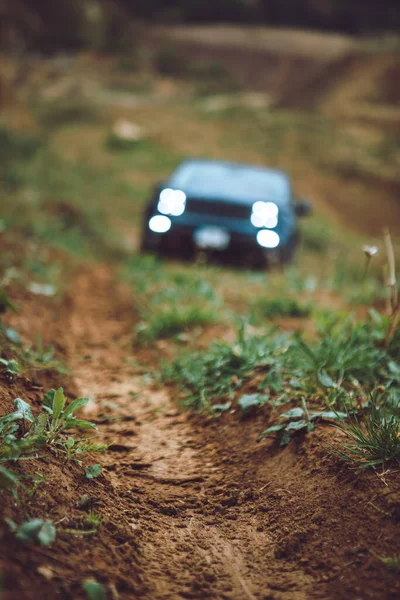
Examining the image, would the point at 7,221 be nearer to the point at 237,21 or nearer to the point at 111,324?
the point at 111,324

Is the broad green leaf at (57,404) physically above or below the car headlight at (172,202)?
above

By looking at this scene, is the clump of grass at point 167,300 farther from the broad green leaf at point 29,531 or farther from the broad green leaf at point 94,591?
the broad green leaf at point 94,591

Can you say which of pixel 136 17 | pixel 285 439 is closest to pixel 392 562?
pixel 285 439

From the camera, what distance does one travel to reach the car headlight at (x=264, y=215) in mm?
6391

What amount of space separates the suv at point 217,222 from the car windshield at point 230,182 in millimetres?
13

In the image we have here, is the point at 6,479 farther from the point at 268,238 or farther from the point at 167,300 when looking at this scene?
the point at 268,238

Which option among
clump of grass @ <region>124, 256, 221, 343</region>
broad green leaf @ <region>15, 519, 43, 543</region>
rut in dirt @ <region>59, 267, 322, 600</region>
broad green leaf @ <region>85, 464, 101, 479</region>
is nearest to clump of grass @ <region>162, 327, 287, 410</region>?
rut in dirt @ <region>59, 267, 322, 600</region>

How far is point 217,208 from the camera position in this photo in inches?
253

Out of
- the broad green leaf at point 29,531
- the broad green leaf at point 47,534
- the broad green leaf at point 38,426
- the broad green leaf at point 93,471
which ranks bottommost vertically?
the broad green leaf at point 93,471

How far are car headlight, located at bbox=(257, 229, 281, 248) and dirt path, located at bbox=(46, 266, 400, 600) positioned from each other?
3.44m

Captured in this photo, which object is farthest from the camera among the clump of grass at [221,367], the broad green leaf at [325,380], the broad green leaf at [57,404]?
the clump of grass at [221,367]

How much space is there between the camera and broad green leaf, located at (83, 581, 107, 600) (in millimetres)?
1492

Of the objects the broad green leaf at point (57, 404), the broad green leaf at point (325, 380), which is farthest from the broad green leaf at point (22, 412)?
the broad green leaf at point (325, 380)

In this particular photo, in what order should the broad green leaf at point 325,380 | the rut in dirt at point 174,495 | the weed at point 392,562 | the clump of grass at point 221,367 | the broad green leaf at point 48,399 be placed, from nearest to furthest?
the weed at point 392,562
the rut in dirt at point 174,495
the broad green leaf at point 48,399
the broad green leaf at point 325,380
the clump of grass at point 221,367
